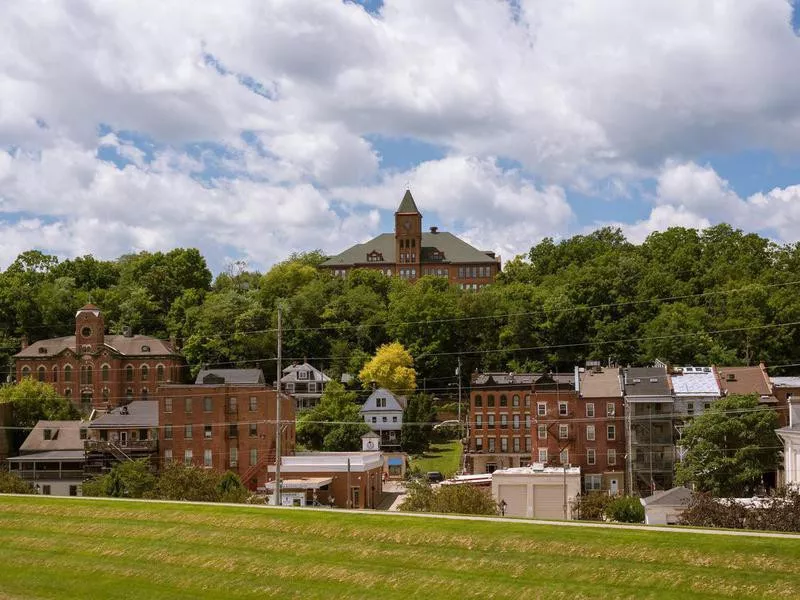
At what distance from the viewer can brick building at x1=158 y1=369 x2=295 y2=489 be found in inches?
2859

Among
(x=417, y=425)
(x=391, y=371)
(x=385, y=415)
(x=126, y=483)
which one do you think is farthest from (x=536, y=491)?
(x=391, y=371)

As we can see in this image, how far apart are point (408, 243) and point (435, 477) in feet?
265

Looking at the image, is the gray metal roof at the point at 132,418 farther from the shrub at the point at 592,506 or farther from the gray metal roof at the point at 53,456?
the shrub at the point at 592,506

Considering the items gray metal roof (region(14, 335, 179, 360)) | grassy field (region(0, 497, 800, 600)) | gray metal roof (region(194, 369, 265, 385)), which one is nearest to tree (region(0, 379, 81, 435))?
gray metal roof (region(14, 335, 179, 360))

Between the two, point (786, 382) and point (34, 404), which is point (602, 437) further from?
point (34, 404)

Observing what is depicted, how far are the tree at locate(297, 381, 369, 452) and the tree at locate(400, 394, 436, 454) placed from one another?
3785 millimetres

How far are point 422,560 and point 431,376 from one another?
68.8m

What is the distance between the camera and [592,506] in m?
56.3

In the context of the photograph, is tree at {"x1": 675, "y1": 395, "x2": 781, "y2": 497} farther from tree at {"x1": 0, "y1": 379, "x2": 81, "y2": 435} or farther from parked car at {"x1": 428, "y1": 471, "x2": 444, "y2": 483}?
tree at {"x1": 0, "y1": 379, "x2": 81, "y2": 435}

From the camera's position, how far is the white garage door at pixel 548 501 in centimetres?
6141

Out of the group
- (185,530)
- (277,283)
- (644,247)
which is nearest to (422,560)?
(185,530)

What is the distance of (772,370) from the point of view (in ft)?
298

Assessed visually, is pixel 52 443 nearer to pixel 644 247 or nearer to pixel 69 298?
pixel 69 298

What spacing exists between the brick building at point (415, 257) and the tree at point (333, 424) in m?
62.5
